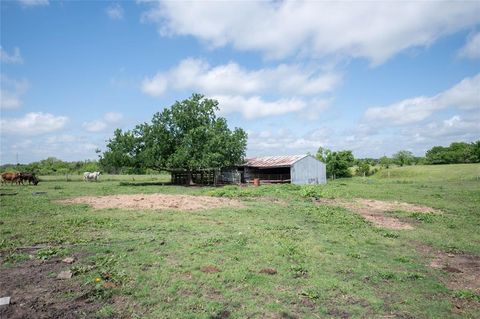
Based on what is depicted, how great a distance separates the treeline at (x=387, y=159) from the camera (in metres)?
56.5

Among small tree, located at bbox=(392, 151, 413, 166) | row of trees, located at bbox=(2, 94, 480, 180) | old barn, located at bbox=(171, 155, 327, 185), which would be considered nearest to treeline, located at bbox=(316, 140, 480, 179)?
small tree, located at bbox=(392, 151, 413, 166)

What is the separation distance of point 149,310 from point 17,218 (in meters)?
10.7

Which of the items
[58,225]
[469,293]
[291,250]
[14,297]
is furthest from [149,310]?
[58,225]

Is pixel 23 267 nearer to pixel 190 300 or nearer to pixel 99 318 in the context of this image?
pixel 99 318

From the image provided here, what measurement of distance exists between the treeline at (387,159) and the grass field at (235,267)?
4380cm

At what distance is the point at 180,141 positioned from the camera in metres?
38.7

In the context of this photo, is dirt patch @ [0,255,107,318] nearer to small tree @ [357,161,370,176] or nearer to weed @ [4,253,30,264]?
weed @ [4,253,30,264]

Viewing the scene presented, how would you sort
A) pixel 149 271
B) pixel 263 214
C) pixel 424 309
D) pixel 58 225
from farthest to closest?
1. pixel 263 214
2. pixel 58 225
3. pixel 149 271
4. pixel 424 309

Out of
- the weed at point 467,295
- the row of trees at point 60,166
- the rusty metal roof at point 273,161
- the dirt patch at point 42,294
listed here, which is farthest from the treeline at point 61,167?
the weed at point 467,295

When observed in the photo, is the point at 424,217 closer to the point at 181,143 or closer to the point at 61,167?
the point at 181,143

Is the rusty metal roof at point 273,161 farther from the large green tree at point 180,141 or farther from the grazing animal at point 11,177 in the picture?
the grazing animal at point 11,177

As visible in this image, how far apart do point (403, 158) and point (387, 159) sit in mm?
4295

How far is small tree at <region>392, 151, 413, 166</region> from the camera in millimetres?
84938

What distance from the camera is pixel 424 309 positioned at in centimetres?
558
